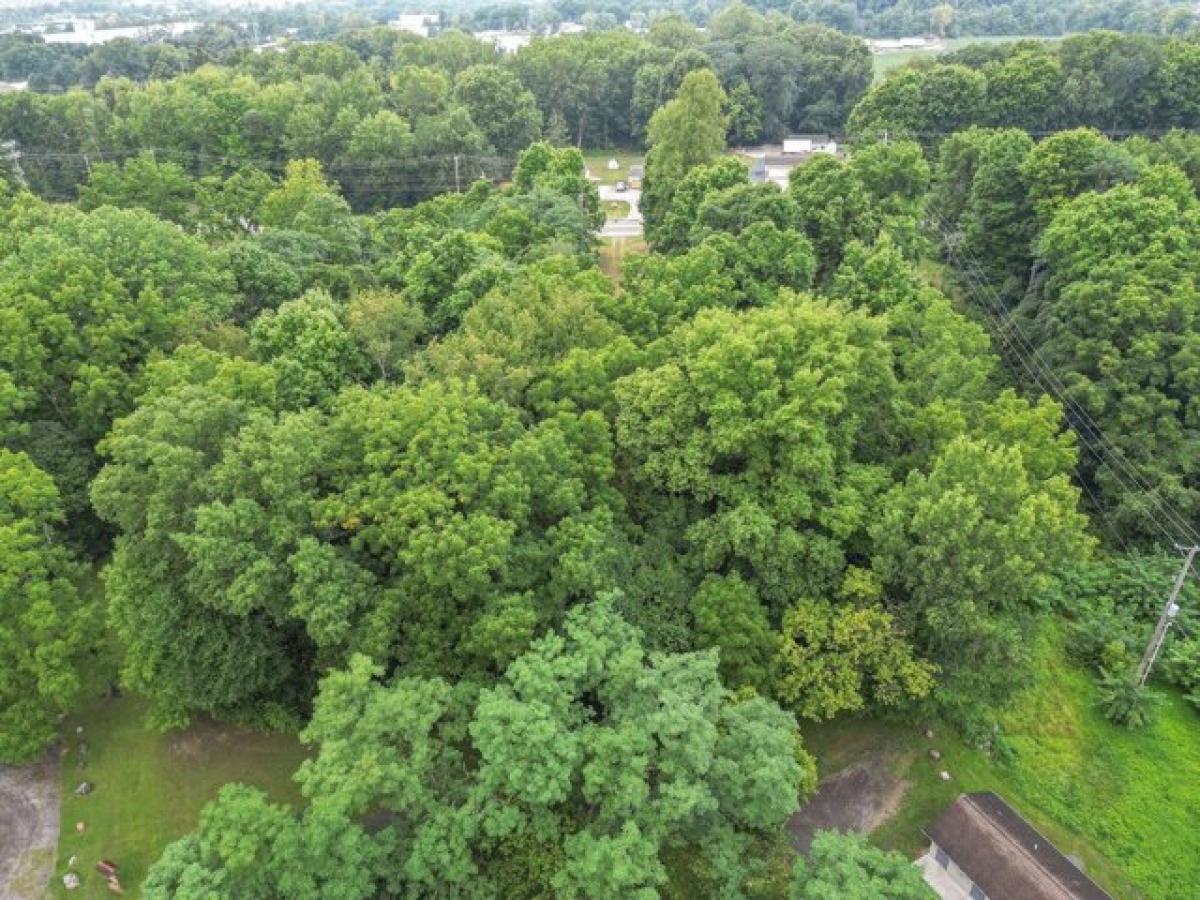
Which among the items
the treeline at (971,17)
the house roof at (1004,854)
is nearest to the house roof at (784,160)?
the house roof at (1004,854)

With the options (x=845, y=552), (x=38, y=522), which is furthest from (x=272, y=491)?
(x=845, y=552)

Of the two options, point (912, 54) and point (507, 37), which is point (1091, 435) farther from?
point (507, 37)

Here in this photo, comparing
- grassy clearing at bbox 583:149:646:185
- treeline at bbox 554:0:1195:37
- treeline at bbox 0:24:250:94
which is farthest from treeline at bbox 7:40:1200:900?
treeline at bbox 554:0:1195:37

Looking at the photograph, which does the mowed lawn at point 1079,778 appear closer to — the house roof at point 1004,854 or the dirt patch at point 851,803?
the dirt patch at point 851,803

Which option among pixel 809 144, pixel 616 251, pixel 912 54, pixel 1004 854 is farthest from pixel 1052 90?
pixel 912 54

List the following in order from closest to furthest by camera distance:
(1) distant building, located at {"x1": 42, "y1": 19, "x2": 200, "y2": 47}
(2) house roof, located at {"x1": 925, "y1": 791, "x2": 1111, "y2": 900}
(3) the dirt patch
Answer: (2) house roof, located at {"x1": 925, "y1": 791, "x2": 1111, "y2": 900}
(3) the dirt patch
(1) distant building, located at {"x1": 42, "y1": 19, "x2": 200, "y2": 47}

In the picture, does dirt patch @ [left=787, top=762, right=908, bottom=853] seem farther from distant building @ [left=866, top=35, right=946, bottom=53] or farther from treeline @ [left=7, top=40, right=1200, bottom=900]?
distant building @ [left=866, top=35, right=946, bottom=53]
